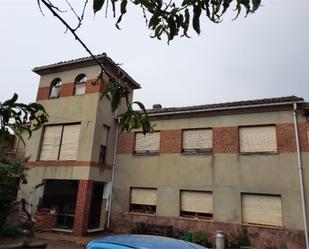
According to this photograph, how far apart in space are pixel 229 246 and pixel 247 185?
289 cm

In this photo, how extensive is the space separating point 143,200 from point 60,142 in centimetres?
591

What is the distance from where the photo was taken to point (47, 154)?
17203 mm

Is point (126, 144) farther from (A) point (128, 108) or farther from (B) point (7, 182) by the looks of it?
(A) point (128, 108)

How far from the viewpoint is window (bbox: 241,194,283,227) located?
1289 centimetres

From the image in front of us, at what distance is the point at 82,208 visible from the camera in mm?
14945

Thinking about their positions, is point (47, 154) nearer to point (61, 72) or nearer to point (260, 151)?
point (61, 72)

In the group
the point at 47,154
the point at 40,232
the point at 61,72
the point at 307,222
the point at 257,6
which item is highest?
the point at 61,72

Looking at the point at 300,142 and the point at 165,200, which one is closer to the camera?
the point at 300,142

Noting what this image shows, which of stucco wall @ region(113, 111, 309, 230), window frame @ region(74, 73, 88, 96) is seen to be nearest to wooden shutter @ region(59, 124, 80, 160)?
window frame @ region(74, 73, 88, 96)

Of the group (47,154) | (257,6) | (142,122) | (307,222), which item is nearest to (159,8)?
(257,6)

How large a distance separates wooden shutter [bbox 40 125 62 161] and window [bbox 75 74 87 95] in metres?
2.39

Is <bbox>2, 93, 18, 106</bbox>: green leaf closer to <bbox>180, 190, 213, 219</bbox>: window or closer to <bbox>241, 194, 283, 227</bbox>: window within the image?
<bbox>241, 194, 283, 227</bbox>: window

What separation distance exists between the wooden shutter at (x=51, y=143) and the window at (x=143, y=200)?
509cm

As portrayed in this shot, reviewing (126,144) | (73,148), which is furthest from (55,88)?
(126,144)
